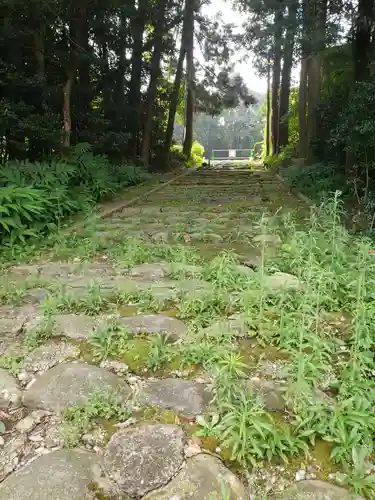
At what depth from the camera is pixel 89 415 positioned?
77.8 inches

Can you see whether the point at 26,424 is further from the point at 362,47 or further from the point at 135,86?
the point at 135,86

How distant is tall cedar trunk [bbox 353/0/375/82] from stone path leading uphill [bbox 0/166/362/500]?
→ 5.29m

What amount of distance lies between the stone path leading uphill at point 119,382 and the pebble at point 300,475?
12mm

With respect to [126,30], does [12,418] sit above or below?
below

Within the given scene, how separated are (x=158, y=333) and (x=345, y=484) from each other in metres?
1.31

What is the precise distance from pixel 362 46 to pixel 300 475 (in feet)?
26.6

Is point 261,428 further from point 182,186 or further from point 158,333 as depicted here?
point 182,186

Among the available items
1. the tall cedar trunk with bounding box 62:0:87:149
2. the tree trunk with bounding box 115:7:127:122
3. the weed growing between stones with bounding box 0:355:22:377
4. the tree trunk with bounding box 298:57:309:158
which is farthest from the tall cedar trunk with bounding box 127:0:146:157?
the weed growing between stones with bounding box 0:355:22:377

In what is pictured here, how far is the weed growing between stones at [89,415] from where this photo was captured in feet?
6.05

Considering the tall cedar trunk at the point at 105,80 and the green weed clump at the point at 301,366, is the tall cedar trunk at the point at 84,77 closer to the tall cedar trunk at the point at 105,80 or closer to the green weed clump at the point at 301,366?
the tall cedar trunk at the point at 105,80

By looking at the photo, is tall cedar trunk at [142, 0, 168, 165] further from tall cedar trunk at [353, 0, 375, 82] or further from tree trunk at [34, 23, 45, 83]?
tall cedar trunk at [353, 0, 375, 82]

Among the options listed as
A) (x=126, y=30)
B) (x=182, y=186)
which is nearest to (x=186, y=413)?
(x=182, y=186)

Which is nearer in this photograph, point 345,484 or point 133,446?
point 345,484

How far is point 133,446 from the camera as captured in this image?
5.91ft
